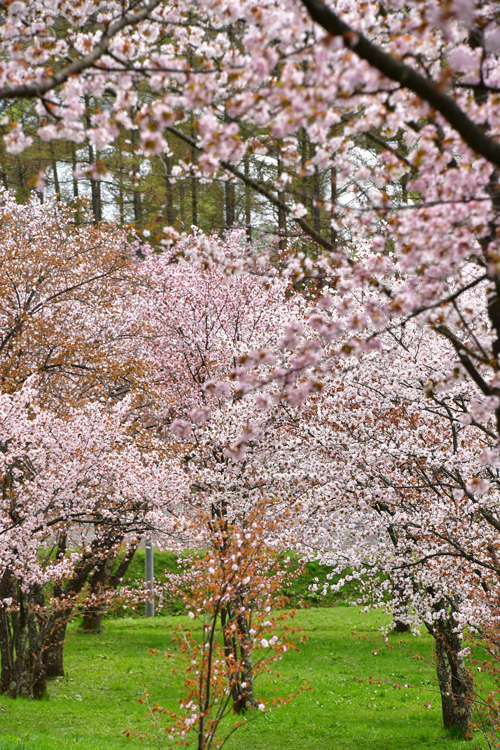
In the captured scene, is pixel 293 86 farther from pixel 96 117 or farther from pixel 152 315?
pixel 152 315

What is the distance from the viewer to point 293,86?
10.4ft

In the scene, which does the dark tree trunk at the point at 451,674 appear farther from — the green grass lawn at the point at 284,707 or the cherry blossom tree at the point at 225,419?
the cherry blossom tree at the point at 225,419

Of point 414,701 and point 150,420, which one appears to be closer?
point 414,701

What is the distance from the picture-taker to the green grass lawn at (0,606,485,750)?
10.3 metres

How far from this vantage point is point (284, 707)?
12.1 m

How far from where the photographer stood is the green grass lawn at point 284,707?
10.3 meters

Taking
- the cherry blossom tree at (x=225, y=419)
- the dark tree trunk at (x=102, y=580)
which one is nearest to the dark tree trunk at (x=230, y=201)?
the cherry blossom tree at (x=225, y=419)

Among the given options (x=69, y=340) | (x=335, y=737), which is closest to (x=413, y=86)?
(x=335, y=737)

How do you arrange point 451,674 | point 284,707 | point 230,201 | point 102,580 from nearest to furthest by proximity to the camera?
1. point 451,674
2. point 284,707
3. point 102,580
4. point 230,201

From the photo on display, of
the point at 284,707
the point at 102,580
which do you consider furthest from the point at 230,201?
the point at 284,707

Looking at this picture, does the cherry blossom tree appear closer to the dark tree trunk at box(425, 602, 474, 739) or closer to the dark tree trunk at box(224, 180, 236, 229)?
the dark tree trunk at box(425, 602, 474, 739)

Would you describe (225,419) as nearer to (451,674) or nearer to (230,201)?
(451,674)

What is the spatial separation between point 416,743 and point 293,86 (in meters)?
10.5

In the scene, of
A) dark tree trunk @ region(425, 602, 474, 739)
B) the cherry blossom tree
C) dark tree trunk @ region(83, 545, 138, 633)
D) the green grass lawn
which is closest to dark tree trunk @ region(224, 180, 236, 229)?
the cherry blossom tree
